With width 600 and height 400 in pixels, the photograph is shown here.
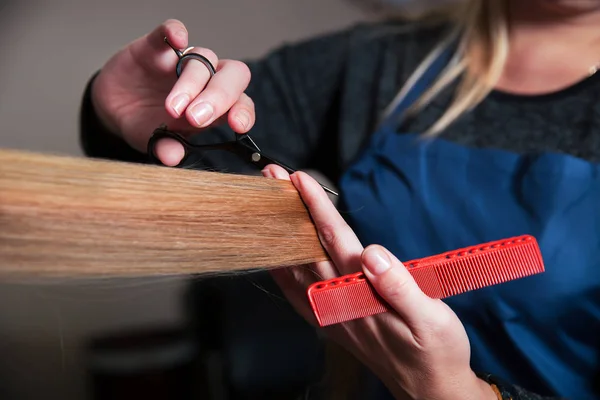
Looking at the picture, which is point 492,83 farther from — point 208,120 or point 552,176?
point 208,120

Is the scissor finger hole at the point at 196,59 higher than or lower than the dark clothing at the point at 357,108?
higher

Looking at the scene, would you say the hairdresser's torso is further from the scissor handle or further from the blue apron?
the scissor handle

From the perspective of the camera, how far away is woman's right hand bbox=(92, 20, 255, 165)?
38 cm

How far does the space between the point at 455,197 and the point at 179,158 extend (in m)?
0.27

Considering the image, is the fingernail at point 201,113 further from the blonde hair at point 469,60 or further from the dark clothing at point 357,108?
the blonde hair at point 469,60

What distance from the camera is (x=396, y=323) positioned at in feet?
1.27

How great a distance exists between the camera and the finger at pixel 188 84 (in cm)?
37

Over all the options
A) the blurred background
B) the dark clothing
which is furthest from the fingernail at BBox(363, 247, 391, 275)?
the dark clothing

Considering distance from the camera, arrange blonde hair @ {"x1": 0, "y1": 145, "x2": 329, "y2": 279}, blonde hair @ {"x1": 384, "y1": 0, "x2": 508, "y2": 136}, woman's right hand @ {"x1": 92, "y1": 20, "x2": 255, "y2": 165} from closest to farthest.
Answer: blonde hair @ {"x1": 0, "y1": 145, "x2": 329, "y2": 279}, woman's right hand @ {"x1": 92, "y1": 20, "x2": 255, "y2": 165}, blonde hair @ {"x1": 384, "y1": 0, "x2": 508, "y2": 136}

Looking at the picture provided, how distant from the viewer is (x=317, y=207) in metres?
0.40

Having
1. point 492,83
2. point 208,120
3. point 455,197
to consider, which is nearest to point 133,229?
point 208,120

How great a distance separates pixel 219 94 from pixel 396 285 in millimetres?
163

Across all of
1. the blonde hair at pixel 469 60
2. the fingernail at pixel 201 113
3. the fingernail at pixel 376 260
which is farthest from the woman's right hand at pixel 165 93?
the blonde hair at pixel 469 60

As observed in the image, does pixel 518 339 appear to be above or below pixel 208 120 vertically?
below
